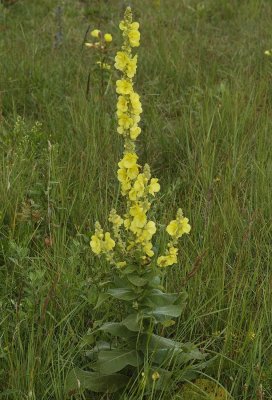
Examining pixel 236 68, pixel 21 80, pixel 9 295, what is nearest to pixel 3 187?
pixel 9 295

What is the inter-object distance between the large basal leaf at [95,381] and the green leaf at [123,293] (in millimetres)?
273

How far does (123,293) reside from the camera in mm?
1951

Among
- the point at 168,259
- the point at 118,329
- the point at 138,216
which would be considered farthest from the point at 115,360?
the point at 138,216

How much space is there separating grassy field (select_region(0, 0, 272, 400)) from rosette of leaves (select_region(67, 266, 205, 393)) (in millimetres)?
83

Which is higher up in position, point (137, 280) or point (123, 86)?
point (123, 86)

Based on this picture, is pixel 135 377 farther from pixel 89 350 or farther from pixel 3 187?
pixel 3 187

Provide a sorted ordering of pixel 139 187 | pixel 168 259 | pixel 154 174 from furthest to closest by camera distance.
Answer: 1. pixel 154 174
2. pixel 168 259
3. pixel 139 187

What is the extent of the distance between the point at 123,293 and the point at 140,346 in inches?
7.5

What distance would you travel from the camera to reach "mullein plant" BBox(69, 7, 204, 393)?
1905 millimetres

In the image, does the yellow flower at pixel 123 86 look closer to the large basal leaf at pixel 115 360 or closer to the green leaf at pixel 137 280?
the green leaf at pixel 137 280

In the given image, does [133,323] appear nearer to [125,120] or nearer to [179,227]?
[179,227]

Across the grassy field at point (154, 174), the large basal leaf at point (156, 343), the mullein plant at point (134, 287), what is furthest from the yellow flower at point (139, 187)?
the large basal leaf at point (156, 343)

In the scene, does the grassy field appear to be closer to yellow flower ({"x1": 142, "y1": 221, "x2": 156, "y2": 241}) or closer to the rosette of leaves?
the rosette of leaves

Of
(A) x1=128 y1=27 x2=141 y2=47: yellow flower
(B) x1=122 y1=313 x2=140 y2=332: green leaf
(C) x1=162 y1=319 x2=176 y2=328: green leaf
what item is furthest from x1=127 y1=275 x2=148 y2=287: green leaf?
(A) x1=128 y1=27 x2=141 y2=47: yellow flower
